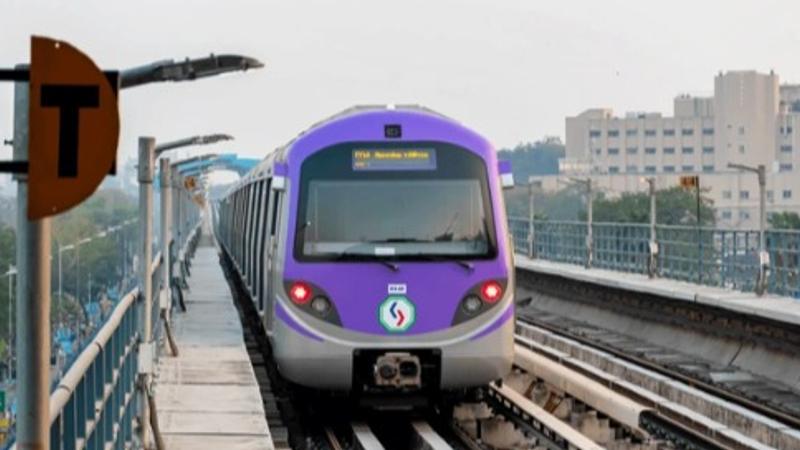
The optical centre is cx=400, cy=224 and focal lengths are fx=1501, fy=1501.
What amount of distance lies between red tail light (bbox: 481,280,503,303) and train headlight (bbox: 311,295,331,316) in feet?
4.26

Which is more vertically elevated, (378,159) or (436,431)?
(378,159)

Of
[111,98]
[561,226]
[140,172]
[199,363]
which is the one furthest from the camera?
[561,226]

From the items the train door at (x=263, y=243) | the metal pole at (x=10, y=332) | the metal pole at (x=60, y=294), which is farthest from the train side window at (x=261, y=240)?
the metal pole at (x=10, y=332)

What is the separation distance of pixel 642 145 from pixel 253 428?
200 feet

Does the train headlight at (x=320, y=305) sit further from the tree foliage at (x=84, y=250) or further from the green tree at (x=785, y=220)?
the green tree at (x=785, y=220)

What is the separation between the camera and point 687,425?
12844 millimetres

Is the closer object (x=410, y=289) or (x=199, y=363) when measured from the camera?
(x=410, y=289)

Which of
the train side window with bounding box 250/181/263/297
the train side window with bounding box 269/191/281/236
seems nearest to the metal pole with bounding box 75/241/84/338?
the train side window with bounding box 269/191/281/236

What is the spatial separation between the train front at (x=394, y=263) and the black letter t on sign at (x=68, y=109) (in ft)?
25.5

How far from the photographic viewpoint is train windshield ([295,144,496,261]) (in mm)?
12617

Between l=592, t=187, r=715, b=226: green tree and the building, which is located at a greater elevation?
the building

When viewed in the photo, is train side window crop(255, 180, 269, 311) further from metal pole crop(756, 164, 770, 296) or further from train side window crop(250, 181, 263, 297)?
metal pole crop(756, 164, 770, 296)

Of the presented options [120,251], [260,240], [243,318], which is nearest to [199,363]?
[260,240]

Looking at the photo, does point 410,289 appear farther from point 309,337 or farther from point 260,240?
point 260,240
